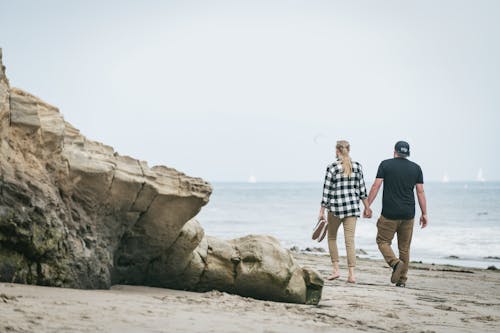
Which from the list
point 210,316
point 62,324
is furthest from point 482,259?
point 62,324

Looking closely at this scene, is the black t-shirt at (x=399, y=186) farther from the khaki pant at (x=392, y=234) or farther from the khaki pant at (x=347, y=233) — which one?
the khaki pant at (x=347, y=233)

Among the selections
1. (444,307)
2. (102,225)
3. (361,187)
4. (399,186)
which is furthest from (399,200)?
(102,225)

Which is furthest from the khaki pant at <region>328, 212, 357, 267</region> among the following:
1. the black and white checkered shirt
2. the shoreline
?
the shoreline

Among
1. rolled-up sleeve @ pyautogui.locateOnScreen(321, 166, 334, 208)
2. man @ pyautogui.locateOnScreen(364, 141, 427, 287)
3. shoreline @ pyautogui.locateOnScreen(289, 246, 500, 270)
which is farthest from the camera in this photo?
shoreline @ pyautogui.locateOnScreen(289, 246, 500, 270)

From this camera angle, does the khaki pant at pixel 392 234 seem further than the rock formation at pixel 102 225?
Yes

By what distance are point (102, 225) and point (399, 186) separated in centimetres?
475

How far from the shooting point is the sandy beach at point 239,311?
4727 millimetres

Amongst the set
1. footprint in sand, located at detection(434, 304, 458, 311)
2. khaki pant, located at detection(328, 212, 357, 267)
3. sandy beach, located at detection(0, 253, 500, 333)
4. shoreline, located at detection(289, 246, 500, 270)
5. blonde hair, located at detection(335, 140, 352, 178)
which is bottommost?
shoreline, located at detection(289, 246, 500, 270)

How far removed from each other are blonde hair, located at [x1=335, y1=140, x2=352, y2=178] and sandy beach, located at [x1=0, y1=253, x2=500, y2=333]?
1.56m

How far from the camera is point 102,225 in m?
6.75

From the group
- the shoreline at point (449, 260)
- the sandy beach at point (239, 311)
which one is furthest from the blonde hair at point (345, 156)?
the shoreline at point (449, 260)

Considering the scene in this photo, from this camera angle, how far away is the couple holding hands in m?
9.60

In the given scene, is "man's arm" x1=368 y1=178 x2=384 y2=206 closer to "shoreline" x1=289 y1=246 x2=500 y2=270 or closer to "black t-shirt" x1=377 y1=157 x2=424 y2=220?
"black t-shirt" x1=377 y1=157 x2=424 y2=220

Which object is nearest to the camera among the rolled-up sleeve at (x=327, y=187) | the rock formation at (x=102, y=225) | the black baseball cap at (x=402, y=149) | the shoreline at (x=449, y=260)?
the rock formation at (x=102, y=225)
